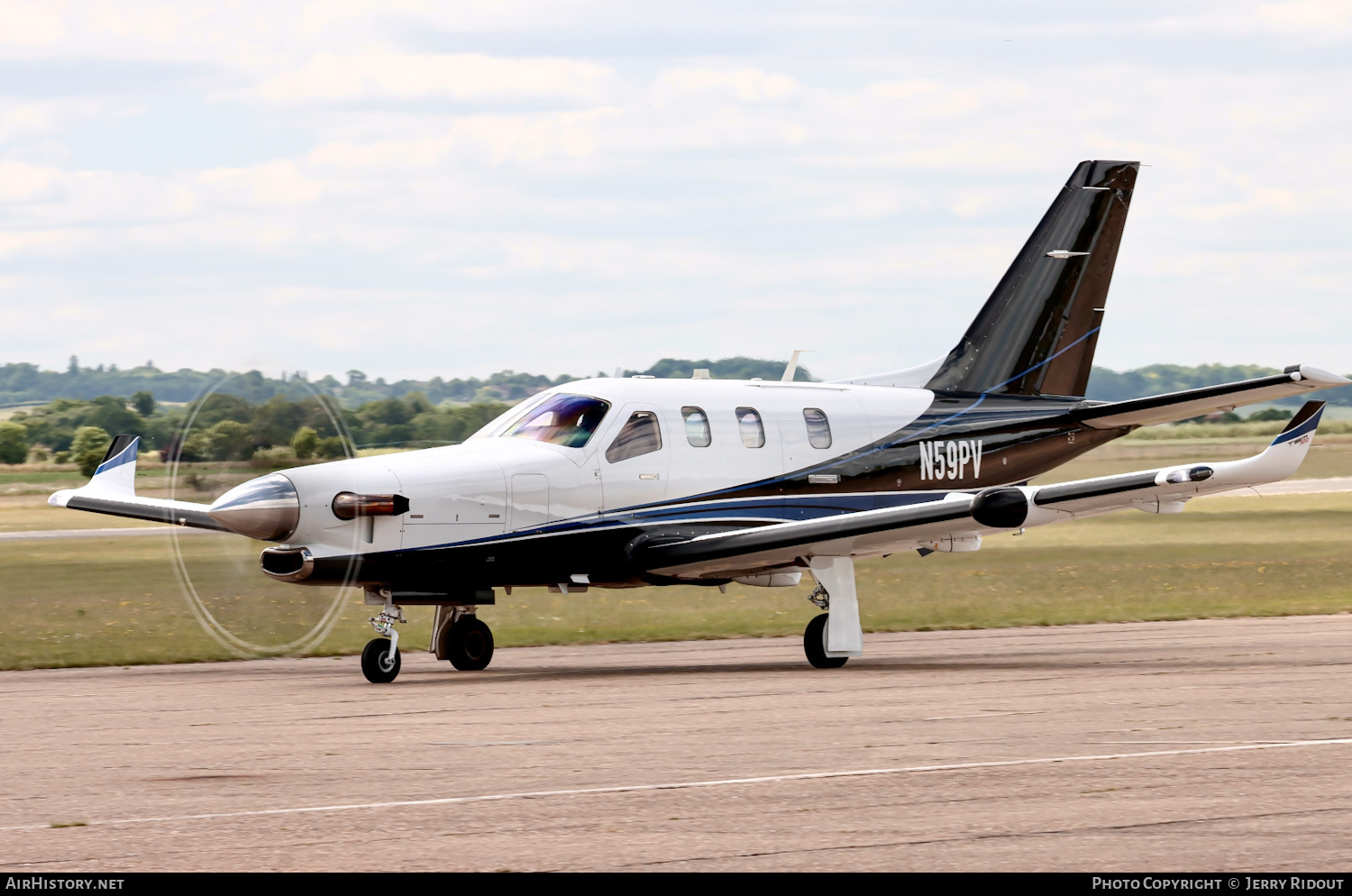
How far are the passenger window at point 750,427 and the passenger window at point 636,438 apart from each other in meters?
1.08

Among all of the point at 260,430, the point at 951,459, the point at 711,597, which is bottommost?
the point at 711,597

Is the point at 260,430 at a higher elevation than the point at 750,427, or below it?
higher

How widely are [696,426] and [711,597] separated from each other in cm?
1208

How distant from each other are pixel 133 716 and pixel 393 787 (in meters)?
4.86

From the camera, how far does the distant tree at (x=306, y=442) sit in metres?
16.4

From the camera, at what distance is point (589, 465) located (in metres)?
17.3

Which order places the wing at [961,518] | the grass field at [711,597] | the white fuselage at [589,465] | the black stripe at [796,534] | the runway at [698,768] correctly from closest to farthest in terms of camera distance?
the runway at [698,768] → the wing at [961,518] → the white fuselage at [589,465] → the black stripe at [796,534] → the grass field at [711,597]

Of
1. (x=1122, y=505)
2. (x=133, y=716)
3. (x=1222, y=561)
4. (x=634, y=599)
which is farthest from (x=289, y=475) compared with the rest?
(x=1222, y=561)

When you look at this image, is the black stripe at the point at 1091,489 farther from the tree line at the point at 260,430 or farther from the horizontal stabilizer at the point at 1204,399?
the tree line at the point at 260,430

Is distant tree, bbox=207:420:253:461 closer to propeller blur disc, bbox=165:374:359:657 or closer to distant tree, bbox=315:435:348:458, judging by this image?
propeller blur disc, bbox=165:374:359:657

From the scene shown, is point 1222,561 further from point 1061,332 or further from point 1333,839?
point 1333,839

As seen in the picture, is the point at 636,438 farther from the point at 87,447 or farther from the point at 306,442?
the point at 87,447

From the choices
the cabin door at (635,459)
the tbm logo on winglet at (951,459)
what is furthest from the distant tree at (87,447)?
the tbm logo on winglet at (951,459)

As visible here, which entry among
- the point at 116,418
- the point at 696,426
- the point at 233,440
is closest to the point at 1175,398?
the point at 696,426
